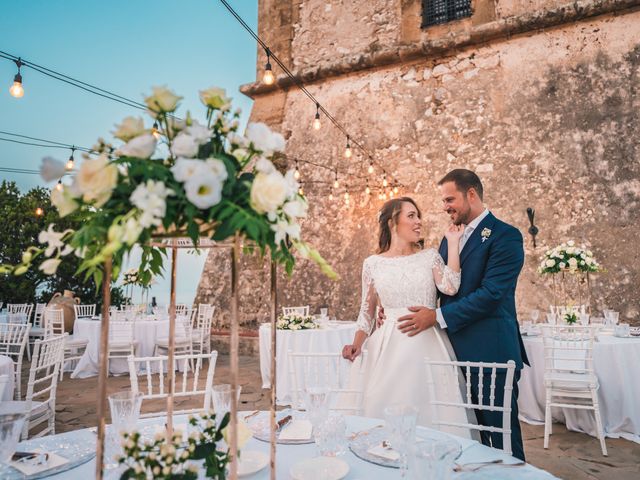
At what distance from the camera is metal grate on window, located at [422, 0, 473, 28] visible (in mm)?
8031

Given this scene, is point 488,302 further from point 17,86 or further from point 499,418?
point 17,86

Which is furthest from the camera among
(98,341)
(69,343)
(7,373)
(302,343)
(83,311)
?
(83,311)

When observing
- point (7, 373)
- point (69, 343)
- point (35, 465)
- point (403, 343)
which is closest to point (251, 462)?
point (35, 465)

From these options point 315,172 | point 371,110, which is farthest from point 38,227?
point 371,110

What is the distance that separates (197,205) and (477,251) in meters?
1.89

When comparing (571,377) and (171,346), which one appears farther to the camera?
(571,377)

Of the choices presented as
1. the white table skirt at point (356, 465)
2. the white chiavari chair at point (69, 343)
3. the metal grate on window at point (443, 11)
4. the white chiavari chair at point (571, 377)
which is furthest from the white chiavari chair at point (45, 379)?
the metal grate on window at point (443, 11)

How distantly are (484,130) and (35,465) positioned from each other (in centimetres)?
743

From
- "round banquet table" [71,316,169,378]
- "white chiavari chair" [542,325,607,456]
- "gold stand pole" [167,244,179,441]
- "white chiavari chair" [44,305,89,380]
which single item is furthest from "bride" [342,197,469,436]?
"white chiavari chair" [44,305,89,380]

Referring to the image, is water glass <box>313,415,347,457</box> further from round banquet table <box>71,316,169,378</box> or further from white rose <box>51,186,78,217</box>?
round banquet table <box>71,316,169,378</box>

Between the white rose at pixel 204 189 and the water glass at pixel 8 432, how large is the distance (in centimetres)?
87

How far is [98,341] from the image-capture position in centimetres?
691

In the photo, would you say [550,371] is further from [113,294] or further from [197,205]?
[113,294]

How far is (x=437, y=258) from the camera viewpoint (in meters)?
2.51
